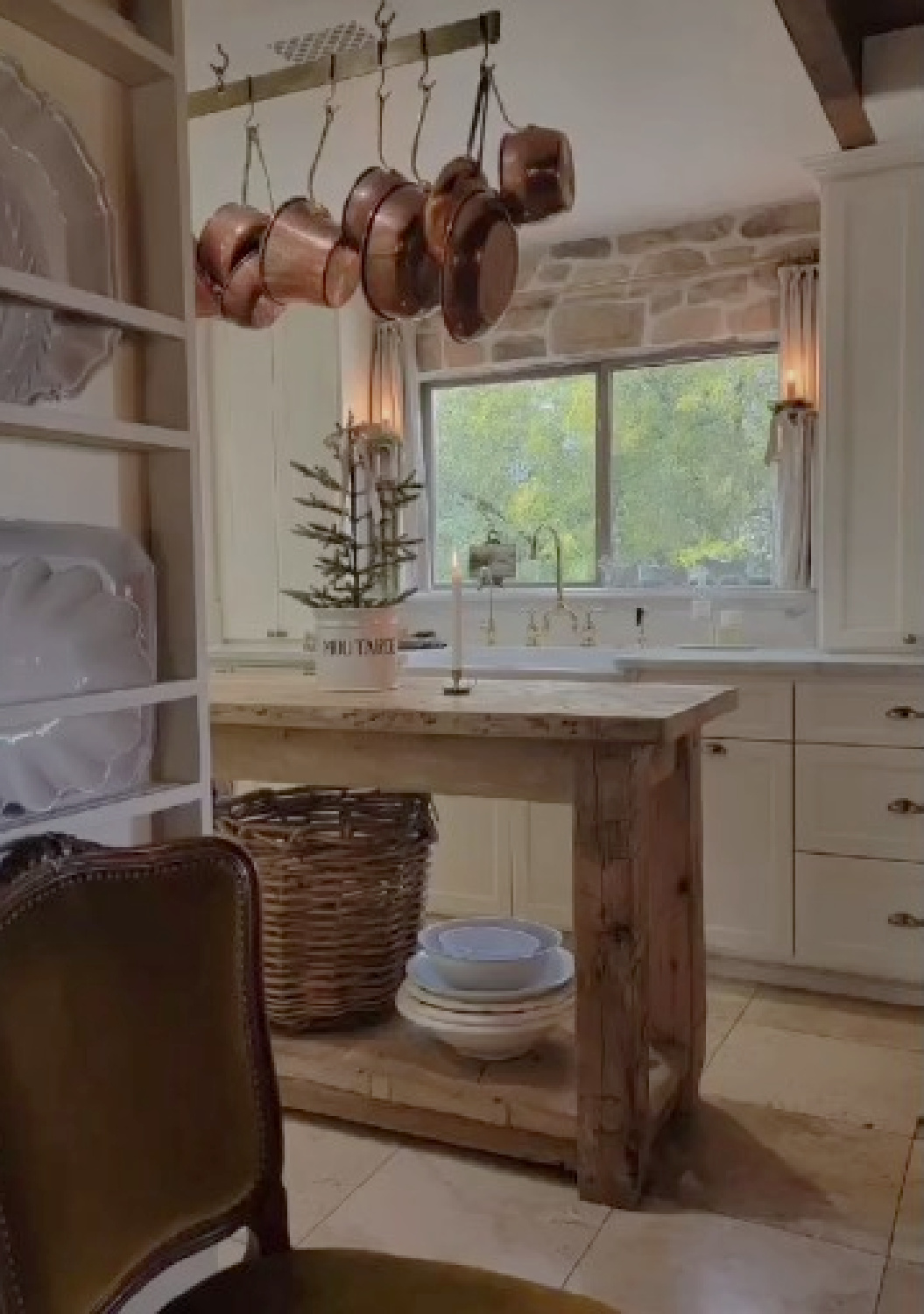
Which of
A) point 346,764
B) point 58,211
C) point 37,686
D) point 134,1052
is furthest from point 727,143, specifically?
point 134,1052

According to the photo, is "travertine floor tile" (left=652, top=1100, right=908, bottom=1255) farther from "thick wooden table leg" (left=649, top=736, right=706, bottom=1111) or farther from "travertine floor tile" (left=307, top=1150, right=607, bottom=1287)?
"travertine floor tile" (left=307, top=1150, right=607, bottom=1287)

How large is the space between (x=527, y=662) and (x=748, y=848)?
1048 millimetres

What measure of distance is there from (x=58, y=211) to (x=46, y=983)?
0.84 m

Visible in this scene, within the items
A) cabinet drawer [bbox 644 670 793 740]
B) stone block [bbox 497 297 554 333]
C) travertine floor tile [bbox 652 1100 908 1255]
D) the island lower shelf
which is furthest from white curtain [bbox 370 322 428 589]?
travertine floor tile [bbox 652 1100 908 1255]

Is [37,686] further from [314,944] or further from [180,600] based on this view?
[314,944]

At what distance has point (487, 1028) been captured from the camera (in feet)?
6.73

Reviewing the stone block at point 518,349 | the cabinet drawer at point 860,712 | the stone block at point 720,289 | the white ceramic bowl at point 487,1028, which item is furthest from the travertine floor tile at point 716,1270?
the stone block at point 518,349

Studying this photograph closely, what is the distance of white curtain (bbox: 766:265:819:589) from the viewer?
351cm

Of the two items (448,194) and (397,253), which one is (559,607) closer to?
(397,253)

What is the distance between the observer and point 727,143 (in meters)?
3.10

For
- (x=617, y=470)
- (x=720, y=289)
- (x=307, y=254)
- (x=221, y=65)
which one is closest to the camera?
(x=307, y=254)

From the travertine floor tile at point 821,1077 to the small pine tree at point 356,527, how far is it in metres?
1.35

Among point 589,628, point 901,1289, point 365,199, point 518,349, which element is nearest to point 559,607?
point 589,628

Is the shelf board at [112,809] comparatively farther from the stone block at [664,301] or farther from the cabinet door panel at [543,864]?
the stone block at [664,301]
